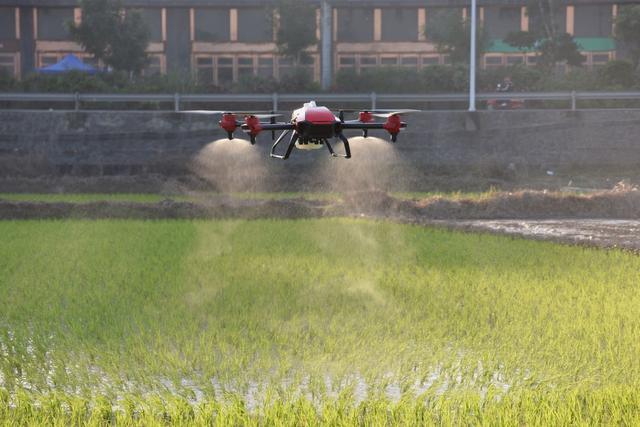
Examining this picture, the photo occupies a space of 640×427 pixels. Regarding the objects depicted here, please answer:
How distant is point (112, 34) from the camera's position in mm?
56281

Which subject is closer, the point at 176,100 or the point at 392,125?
the point at 392,125

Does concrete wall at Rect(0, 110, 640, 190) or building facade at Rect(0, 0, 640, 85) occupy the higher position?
building facade at Rect(0, 0, 640, 85)

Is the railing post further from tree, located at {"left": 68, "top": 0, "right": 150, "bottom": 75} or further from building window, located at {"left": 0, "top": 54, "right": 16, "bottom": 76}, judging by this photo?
building window, located at {"left": 0, "top": 54, "right": 16, "bottom": 76}

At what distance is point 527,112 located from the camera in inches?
1724

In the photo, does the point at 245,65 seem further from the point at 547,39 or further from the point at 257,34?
the point at 547,39

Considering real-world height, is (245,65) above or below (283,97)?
above

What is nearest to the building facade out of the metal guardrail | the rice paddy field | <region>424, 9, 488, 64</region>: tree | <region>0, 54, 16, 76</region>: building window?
<region>0, 54, 16, 76</region>: building window

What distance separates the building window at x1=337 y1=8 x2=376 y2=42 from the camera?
67938 millimetres

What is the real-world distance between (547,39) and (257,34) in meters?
18.8

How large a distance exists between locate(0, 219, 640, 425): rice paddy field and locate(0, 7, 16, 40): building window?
47.1 m

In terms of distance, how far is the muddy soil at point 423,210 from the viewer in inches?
1232

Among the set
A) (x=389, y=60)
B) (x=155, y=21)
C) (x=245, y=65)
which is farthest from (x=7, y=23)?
(x=389, y=60)

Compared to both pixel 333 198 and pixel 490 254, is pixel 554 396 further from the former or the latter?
pixel 333 198

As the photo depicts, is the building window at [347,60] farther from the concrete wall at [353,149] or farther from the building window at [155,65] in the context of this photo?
the concrete wall at [353,149]
